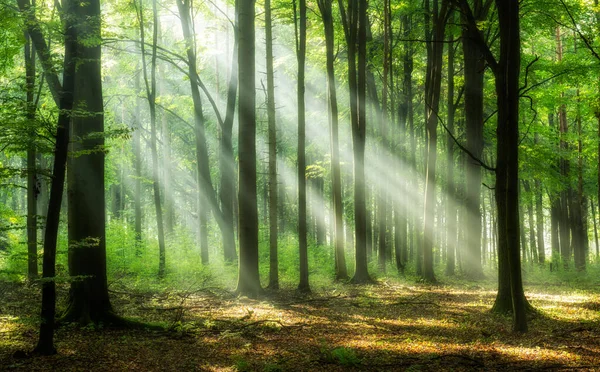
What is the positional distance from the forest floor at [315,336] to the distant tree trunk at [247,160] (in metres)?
0.74

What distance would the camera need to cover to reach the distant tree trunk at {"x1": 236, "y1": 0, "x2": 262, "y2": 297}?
12273 millimetres

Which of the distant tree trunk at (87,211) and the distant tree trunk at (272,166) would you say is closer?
the distant tree trunk at (87,211)

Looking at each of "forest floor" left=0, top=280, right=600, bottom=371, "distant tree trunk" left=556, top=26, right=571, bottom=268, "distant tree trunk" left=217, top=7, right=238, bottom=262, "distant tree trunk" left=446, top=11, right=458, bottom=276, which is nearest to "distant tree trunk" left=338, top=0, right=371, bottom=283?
"forest floor" left=0, top=280, right=600, bottom=371

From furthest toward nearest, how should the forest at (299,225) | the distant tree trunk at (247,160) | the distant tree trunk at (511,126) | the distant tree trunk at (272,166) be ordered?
the distant tree trunk at (272,166) → the distant tree trunk at (247,160) → the distant tree trunk at (511,126) → the forest at (299,225)

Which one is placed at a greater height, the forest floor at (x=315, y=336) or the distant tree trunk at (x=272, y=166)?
the distant tree trunk at (x=272, y=166)

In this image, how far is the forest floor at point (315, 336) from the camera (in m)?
6.24

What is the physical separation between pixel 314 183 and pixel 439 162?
1145cm

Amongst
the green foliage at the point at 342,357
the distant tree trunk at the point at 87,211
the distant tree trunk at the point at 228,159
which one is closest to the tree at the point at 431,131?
the distant tree trunk at the point at 228,159

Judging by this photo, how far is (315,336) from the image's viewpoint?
325 inches

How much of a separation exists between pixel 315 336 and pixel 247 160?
18.5ft

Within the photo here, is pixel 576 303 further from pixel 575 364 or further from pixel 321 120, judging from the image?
pixel 321 120

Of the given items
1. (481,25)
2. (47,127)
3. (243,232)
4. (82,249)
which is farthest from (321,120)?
(47,127)

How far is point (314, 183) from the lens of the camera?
111ft

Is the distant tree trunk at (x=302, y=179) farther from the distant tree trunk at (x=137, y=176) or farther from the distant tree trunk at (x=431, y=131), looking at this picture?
the distant tree trunk at (x=137, y=176)
